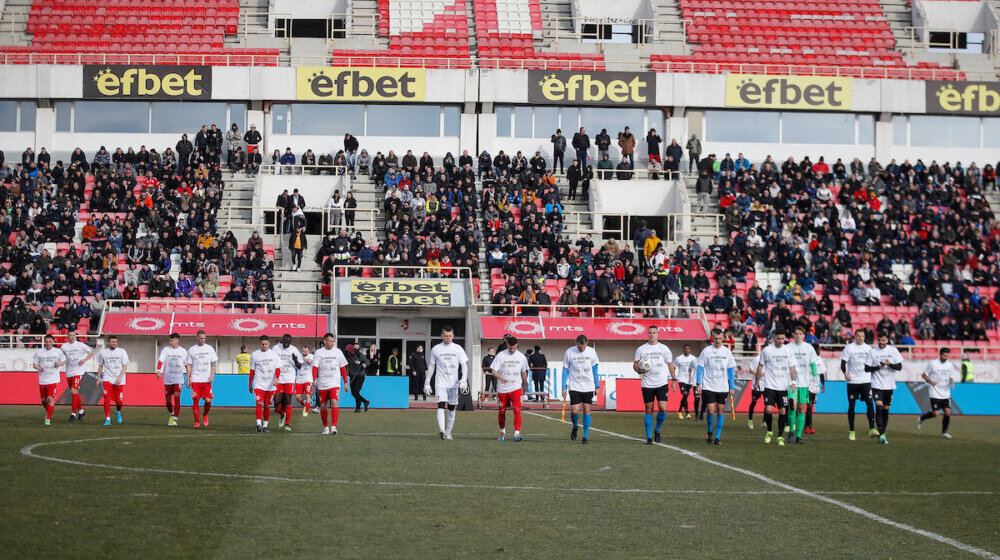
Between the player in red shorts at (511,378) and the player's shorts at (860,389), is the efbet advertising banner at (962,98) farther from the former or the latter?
the player in red shorts at (511,378)

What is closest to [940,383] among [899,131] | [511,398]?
[511,398]

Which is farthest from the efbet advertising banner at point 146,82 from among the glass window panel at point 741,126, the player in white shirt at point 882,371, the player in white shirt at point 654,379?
the player in white shirt at point 882,371

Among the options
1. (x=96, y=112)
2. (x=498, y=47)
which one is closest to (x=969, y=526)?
(x=498, y=47)

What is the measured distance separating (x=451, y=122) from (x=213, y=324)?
55.2ft

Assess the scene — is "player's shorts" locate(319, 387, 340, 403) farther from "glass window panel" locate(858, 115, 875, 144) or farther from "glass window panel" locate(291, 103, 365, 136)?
"glass window panel" locate(858, 115, 875, 144)

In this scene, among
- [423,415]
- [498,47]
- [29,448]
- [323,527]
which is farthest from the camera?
[498,47]

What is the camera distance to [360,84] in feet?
166

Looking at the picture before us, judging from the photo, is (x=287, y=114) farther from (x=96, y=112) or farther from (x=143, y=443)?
(x=143, y=443)

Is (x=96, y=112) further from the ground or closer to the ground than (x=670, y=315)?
further from the ground

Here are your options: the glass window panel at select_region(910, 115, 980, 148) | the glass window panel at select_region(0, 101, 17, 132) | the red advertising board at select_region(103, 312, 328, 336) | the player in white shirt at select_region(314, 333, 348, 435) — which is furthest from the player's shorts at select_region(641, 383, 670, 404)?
the glass window panel at select_region(0, 101, 17, 132)

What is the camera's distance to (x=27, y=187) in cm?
4503

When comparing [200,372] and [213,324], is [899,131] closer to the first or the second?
[213,324]

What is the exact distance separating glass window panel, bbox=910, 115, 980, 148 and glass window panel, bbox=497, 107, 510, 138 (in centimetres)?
1846

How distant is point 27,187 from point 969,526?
4060cm
